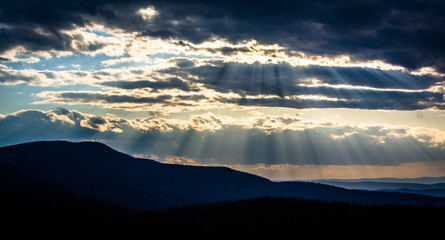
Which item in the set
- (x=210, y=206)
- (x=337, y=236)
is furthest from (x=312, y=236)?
(x=210, y=206)

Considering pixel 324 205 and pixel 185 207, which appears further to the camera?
pixel 185 207

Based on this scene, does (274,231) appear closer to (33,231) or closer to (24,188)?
(33,231)

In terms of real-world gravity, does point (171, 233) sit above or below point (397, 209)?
below

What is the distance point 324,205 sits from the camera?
218ft

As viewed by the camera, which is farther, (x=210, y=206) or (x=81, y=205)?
(x=81, y=205)

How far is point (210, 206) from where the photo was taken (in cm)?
7550

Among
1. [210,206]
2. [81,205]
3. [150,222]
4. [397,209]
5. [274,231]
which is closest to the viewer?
[274,231]

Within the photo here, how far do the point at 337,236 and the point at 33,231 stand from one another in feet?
174

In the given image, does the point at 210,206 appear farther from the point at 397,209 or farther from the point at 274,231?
the point at 397,209

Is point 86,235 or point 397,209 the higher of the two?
point 397,209

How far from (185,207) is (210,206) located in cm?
647

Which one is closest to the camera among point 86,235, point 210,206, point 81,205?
point 86,235

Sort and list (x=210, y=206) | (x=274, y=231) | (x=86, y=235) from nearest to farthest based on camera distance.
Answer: (x=274, y=231) → (x=86, y=235) → (x=210, y=206)

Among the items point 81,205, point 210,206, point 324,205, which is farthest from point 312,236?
point 81,205
